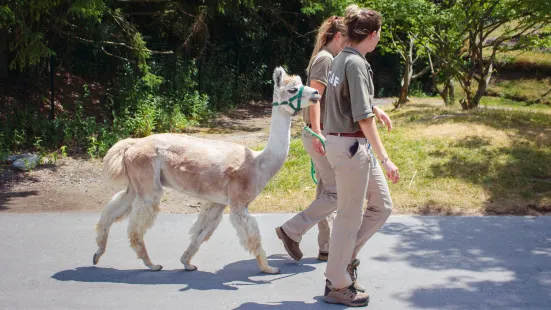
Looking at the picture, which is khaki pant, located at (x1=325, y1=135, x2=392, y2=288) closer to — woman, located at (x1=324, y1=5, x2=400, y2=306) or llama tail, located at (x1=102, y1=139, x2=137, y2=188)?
woman, located at (x1=324, y1=5, x2=400, y2=306)

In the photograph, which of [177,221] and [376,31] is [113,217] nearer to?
[177,221]

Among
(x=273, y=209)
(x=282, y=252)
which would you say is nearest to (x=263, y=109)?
(x=273, y=209)

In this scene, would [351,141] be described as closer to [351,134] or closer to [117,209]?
[351,134]

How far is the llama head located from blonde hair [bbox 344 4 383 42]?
963 mm

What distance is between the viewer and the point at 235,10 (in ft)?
60.5

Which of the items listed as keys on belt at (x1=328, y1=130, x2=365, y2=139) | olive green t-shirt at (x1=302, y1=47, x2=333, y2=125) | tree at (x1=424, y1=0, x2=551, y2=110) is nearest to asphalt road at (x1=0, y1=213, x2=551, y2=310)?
keys on belt at (x1=328, y1=130, x2=365, y2=139)

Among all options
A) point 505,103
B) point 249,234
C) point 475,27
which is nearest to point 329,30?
point 249,234

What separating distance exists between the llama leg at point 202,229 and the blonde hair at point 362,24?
232cm

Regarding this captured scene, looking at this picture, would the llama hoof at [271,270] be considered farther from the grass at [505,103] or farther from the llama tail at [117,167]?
the grass at [505,103]

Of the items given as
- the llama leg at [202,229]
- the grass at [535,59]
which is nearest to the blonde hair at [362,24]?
the llama leg at [202,229]

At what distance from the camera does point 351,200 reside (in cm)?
518

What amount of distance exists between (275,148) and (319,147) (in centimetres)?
48

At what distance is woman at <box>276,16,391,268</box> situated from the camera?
20.4 ft

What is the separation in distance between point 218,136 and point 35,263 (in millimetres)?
8505
